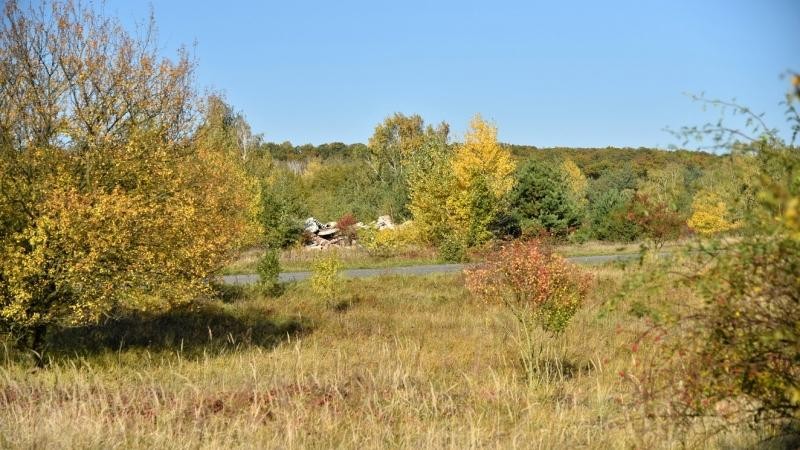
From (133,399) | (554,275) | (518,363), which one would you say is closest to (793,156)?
(133,399)

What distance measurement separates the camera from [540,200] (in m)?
40.4

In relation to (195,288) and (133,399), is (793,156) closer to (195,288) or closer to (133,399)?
(133,399)

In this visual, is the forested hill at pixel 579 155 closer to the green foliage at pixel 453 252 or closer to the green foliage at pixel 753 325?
the green foliage at pixel 453 252

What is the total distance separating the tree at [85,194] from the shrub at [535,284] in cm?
500

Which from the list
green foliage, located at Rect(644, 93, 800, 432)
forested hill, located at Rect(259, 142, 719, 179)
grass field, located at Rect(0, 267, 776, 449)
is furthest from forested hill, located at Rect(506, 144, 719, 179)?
green foliage, located at Rect(644, 93, 800, 432)

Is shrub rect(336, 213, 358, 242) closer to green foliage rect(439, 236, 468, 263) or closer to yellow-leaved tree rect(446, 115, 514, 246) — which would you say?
yellow-leaved tree rect(446, 115, 514, 246)

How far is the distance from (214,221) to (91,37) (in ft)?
14.6

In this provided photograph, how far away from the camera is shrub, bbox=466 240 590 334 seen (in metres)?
10.8

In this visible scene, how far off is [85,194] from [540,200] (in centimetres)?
3274

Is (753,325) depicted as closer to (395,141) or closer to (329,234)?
(329,234)

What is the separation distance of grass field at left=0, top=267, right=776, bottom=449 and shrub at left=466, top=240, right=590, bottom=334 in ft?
1.86

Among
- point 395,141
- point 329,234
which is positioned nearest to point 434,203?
point 329,234

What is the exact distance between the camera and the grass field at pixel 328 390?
5.96 metres

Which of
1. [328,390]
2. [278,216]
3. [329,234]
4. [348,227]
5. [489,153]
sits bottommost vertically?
[328,390]
